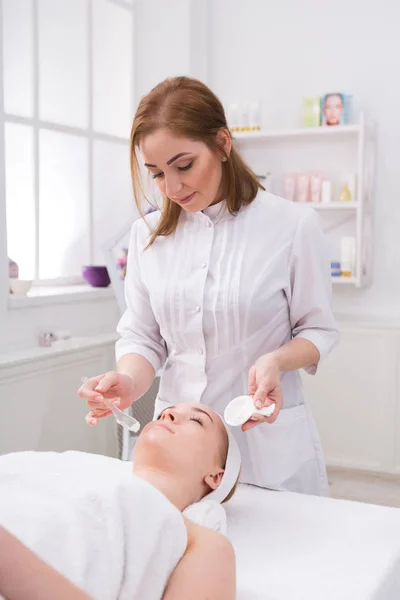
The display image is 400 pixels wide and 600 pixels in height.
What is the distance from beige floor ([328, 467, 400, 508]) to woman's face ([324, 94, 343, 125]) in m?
1.85

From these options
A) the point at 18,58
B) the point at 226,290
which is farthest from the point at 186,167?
the point at 18,58

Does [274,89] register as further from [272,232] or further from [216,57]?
[272,232]

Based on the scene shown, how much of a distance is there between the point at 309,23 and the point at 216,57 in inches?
23.2

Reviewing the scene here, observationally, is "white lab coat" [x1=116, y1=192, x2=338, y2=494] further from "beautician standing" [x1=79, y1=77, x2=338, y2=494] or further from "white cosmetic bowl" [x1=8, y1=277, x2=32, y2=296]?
"white cosmetic bowl" [x1=8, y1=277, x2=32, y2=296]

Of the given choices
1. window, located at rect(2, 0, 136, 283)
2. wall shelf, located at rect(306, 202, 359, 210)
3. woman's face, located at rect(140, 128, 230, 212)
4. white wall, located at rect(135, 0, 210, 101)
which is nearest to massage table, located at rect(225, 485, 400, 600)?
woman's face, located at rect(140, 128, 230, 212)

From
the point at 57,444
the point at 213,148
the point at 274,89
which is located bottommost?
the point at 57,444

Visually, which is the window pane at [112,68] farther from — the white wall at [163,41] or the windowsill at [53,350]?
the windowsill at [53,350]

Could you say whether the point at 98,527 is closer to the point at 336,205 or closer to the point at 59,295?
the point at 59,295

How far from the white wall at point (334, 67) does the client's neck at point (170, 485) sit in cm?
268

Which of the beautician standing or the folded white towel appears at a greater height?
the beautician standing

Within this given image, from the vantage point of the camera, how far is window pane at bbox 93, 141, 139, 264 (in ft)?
12.3

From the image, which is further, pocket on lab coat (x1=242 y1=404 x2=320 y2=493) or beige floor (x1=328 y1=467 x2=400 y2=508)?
beige floor (x1=328 y1=467 x2=400 y2=508)

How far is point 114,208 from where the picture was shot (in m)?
3.90

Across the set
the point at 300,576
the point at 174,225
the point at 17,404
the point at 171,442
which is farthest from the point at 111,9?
the point at 300,576
